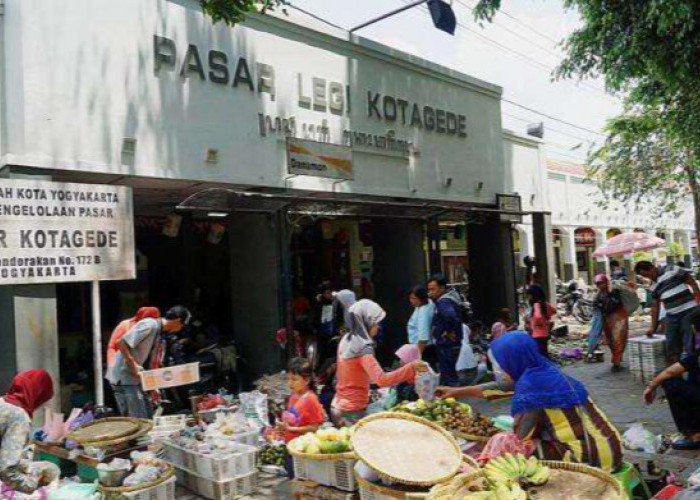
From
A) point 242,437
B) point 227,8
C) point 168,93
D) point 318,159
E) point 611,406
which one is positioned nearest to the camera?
point 242,437

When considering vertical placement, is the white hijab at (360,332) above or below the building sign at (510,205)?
below

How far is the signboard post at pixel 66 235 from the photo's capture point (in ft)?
21.8

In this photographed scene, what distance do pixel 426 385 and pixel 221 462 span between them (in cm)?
196

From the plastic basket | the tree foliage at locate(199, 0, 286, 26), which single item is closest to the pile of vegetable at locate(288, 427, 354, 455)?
the plastic basket

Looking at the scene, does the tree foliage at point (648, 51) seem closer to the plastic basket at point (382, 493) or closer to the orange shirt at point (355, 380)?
the orange shirt at point (355, 380)

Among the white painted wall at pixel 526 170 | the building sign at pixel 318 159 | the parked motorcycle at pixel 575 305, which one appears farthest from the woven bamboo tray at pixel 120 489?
the parked motorcycle at pixel 575 305

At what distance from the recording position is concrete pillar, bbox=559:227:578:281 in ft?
89.6

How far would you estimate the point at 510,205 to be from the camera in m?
15.2

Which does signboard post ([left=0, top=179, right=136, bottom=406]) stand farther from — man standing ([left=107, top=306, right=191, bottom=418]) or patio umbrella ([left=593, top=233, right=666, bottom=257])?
patio umbrella ([left=593, top=233, right=666, bottom=257])

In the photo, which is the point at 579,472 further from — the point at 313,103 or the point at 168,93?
the point at 313,103

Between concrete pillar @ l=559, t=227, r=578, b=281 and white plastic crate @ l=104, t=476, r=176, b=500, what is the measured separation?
80.2 ft

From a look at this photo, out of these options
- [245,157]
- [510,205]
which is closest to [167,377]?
[245,157]

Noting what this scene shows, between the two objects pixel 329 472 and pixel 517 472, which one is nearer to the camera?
pixel 517 472

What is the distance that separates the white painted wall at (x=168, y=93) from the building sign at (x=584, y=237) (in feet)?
64.6
